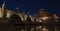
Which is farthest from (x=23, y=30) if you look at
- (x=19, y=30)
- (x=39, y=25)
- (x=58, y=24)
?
(x=58, y=24)

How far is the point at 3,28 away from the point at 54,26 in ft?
1.10

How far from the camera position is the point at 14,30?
93 cm

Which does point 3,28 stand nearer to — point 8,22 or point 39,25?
point 8,22

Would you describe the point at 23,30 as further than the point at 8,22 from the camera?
Yes

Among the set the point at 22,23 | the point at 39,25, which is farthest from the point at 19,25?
the point at 39,25

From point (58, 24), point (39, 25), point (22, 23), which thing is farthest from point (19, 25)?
point (58, 24)

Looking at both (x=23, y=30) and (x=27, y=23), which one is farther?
(x=23, y=30)

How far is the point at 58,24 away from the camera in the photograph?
2.83ft

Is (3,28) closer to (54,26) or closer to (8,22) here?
(8,22)

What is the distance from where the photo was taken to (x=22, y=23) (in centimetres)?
86

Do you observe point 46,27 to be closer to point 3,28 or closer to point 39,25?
point 39,25

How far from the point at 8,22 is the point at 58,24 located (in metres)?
0.32

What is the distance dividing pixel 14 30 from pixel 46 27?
226 millimetres

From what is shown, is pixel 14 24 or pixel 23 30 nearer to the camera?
pixel 14 24
